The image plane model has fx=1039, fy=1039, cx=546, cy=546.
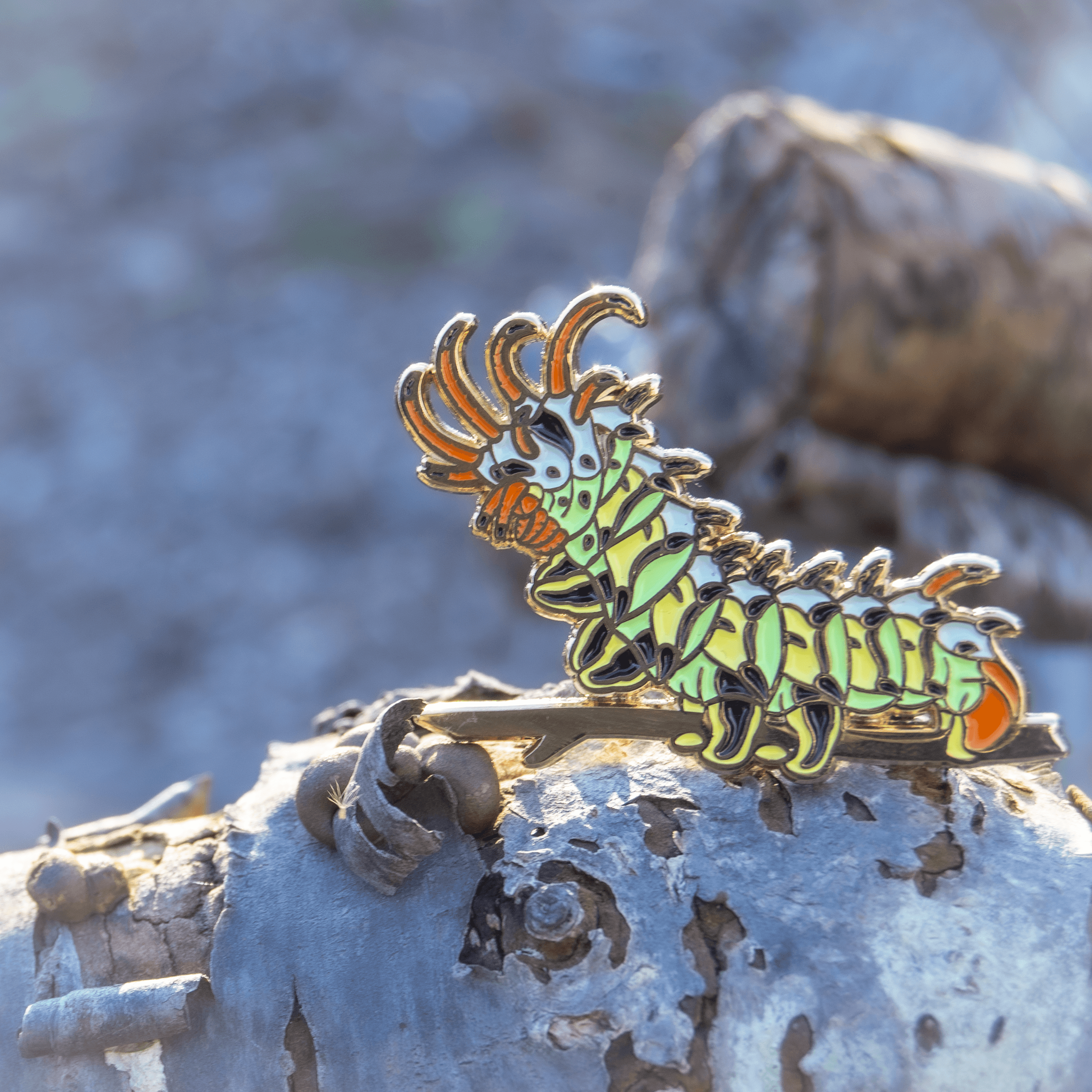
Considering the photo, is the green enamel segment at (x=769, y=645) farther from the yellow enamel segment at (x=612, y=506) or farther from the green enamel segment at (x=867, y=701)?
the yellow enamel segment at (x=612, y=506)

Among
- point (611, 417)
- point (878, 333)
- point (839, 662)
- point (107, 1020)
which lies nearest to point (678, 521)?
point (611, 417)

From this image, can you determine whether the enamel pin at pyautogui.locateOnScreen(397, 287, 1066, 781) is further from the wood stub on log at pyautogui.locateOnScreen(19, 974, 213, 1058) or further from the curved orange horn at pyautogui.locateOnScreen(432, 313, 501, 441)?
the wood stub on log at pyautogui.locateOnScreen(19, 974, 213, 1058)

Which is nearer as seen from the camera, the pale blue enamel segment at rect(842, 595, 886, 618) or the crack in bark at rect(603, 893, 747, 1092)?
the crack in bark at rect(603, 893, 747, 1092)

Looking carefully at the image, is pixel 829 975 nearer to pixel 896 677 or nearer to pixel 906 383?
pixel 896 677

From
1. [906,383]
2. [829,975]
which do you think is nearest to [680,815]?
[829,975]

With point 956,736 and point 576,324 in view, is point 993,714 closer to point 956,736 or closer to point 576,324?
point 956,736

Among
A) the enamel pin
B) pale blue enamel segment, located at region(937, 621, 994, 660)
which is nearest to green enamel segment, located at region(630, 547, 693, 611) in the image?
the enamel pin

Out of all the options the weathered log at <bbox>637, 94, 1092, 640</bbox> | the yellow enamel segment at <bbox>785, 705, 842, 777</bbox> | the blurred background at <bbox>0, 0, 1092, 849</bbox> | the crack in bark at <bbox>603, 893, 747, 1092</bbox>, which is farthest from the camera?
the blurred background at <bbox>0, 0, 1092, 849</bbox>
